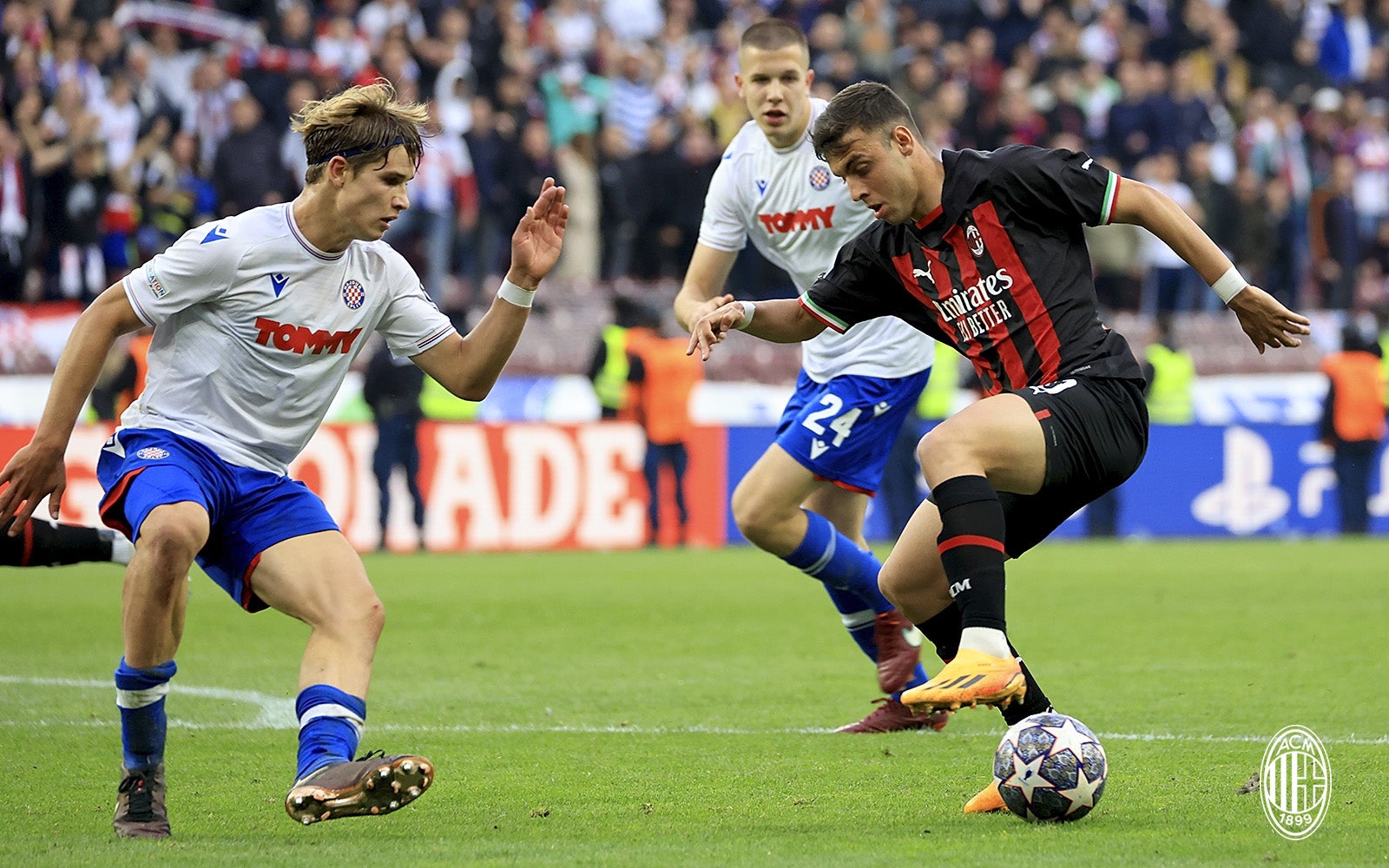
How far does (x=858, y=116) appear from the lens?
5.21 metres

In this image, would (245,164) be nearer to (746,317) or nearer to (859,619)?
(859,619)

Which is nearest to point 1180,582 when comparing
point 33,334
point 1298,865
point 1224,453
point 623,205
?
point 1224,453

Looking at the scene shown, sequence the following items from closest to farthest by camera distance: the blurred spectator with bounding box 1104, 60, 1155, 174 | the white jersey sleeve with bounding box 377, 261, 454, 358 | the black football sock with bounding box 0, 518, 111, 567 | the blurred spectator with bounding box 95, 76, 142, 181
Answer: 1. the white jersey sleeve with bounding box 377, 261, 454, 358
2. the black football sock with bounding box 0, 518, 111, 567
3. the blurred spectator with bounding box 95, 76, 142, 181
4. the blurred spectator with bounding box 1104, 60, 1155, 174

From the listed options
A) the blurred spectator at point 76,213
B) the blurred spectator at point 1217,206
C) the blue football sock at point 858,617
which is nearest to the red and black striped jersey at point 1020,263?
the blue football sock at point 858,617

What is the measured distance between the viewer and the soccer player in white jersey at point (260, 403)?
15.7 feet

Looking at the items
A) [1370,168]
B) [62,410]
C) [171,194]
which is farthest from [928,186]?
[1370,168]

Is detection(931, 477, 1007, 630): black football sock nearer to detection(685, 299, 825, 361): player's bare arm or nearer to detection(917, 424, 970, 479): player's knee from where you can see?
detection(917, 424, 970, 479): player's knee

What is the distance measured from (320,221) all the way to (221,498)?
0.83m

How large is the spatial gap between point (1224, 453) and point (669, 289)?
5.70m

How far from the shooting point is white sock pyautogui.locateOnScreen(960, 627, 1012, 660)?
4547 millimetres

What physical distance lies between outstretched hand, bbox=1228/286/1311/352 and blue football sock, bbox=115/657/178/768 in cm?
315

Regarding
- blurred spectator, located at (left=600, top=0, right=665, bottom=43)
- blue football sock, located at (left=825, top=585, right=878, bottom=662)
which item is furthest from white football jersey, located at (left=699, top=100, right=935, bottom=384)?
blurred spectator, located at (left=600, top=0, right=665, bottom=43)

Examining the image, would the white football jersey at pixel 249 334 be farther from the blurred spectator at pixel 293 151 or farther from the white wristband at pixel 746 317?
the blurred spectator at pixel 293 151

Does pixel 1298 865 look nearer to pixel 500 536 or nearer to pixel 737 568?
pixel 737 568
